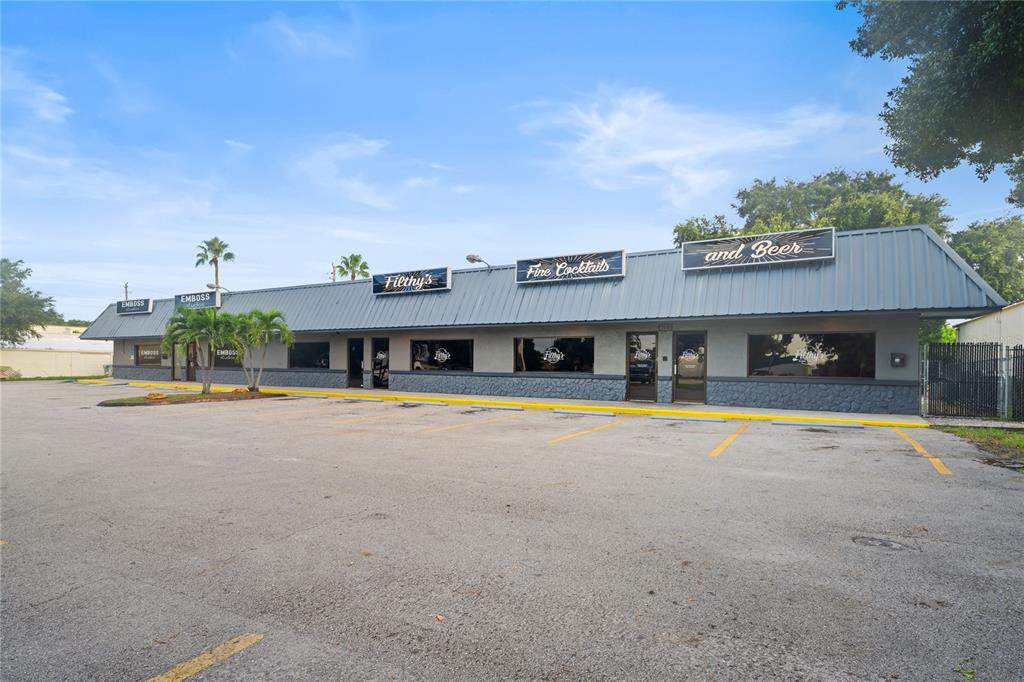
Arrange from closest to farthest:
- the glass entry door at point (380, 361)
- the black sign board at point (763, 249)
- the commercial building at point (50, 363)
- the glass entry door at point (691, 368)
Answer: the black sign board at point (763, 249)
the glass entry door at point (691, 368)
the glass entry door at point (380, 361)
the commercial building at point (50, 363)

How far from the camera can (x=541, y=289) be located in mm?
21188

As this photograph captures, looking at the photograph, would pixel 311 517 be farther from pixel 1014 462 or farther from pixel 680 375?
pixel 680 375

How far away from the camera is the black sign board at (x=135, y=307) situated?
3500 cm

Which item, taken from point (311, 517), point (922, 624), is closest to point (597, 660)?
point (922, 624)

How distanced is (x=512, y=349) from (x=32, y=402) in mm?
18430

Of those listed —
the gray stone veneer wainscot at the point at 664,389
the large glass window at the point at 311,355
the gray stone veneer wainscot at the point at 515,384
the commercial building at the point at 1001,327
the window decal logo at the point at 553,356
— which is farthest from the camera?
the large glass window at the point at 311,355

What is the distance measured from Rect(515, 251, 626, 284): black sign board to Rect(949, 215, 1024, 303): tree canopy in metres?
28.0

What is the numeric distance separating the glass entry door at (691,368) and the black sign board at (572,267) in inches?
132

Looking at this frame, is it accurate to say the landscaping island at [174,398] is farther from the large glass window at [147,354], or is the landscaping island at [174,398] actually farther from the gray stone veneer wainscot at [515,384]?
the large glass window at [147,354]

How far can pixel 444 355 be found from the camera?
24.1 m

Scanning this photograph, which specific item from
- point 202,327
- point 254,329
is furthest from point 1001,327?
point 202,327

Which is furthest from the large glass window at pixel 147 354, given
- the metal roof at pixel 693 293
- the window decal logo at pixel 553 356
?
the window decal logo at pixel 553 356

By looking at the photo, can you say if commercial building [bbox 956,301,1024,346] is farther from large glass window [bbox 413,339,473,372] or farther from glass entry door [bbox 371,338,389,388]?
glass entry door [bbox 371,338,389,388]

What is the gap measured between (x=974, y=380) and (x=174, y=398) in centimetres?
2697
